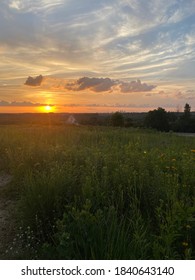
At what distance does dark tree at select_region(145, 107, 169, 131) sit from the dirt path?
4667 centimetres

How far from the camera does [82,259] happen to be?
2.80 m

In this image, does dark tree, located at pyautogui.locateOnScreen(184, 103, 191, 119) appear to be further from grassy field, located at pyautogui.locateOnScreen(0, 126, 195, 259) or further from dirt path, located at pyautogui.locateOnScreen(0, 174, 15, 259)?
dirt path, located at pyautogui.locateOnScreen(0, 174, 15, 259)

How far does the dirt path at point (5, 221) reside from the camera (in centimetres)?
372

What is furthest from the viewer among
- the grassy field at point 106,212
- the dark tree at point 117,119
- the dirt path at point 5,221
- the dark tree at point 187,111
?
the dark tree at point 187,111

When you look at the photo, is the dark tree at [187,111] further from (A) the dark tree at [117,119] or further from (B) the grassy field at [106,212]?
(B) the grassy field at [106,212]

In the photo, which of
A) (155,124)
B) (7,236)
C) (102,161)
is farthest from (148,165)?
(155,124)

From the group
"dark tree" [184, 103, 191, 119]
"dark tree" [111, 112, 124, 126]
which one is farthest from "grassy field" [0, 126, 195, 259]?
"dark tree" [184, 103, 191, 119]

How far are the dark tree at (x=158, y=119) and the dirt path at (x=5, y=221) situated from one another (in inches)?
1837

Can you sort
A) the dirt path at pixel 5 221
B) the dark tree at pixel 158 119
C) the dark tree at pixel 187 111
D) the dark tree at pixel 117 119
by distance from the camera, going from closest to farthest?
the dirt path at pixel 5 221
the dark tree at pixel 117 119
the dark tree at pixel 158 119
the dark tree at pixel 187 111

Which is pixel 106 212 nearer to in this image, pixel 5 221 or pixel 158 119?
pixel 5 221

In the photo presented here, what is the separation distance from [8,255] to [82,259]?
105cm

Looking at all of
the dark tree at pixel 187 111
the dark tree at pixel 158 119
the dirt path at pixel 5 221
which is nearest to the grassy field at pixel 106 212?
the dirt path at pixel 5 221

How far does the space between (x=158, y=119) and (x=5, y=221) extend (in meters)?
48.4

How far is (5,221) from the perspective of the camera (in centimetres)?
433
